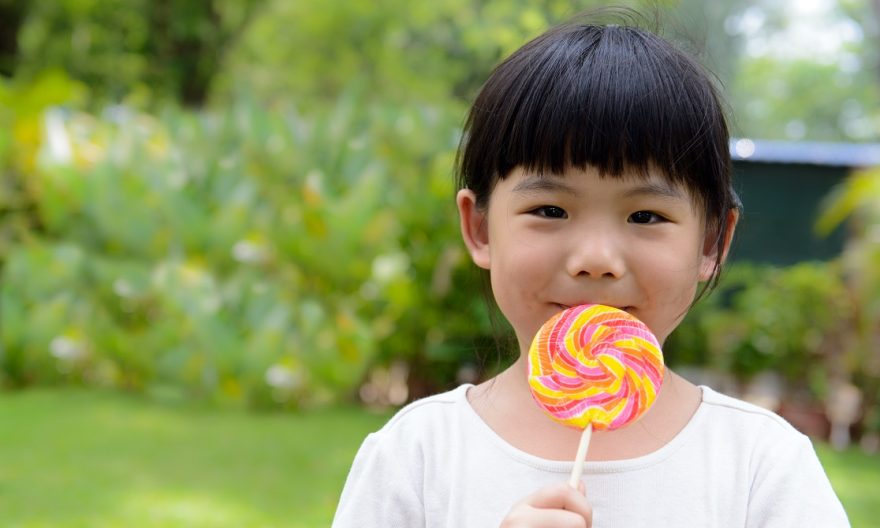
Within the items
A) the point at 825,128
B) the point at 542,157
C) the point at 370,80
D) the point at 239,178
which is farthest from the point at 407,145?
the point at 825,128

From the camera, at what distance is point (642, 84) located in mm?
1469

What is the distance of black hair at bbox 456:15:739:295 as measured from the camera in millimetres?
1444

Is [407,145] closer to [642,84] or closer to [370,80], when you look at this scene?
[642,84]

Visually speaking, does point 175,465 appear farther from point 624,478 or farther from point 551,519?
point 551,519

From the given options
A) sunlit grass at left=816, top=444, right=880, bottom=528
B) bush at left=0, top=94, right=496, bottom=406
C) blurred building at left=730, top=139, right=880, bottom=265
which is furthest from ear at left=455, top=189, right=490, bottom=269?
blurred building at left=730, top=139, right=880, bottom=265

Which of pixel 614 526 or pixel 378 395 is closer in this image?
pixel 614 526

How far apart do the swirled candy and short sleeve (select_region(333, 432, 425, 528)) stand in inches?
9.3

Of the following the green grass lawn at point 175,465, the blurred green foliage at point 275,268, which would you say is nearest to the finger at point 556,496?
the green grass lawn at point 175,465

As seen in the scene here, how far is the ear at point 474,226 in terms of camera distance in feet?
5.42

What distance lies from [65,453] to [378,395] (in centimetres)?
179

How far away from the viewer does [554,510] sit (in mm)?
1282

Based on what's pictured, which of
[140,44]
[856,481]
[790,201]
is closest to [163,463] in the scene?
[856,481]

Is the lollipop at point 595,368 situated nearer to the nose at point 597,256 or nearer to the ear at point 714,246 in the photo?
the nose at point 597,256

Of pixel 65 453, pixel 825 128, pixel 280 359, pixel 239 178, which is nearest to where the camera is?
pixel 65 453
